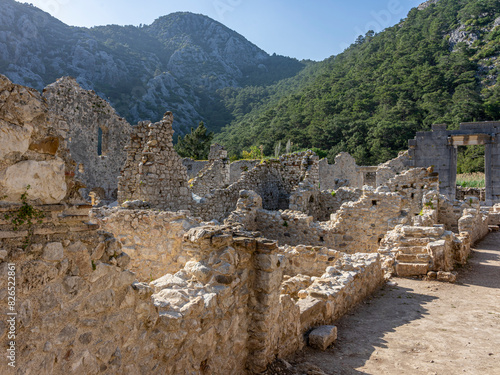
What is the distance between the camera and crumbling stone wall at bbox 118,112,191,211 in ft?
27.3

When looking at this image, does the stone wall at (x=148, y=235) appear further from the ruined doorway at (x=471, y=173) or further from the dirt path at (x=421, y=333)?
the ruined doorway at (x=471, y=173)

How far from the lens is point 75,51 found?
188ft

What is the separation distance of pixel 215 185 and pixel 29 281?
48.5 ft

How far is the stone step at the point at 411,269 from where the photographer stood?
7.59m

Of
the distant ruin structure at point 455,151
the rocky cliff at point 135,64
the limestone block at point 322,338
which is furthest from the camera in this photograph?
the rocky cliff at point 135,64

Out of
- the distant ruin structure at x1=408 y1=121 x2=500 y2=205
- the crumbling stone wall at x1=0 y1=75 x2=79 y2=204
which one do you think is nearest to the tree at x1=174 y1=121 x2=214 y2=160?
the distant ruin structure at x1=408 y1=121 x2=500 y2=205

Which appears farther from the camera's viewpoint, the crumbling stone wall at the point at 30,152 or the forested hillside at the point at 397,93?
the forested hillside at the point at 397,93

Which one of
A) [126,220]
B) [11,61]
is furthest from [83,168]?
[11,61]

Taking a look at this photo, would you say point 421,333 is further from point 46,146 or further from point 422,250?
point 46,146

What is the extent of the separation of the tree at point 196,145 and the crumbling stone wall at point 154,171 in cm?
3439

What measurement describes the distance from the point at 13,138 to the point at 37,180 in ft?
0.84

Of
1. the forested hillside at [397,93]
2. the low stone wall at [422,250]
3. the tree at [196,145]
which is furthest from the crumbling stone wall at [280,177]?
the forested hillside at [397,93]

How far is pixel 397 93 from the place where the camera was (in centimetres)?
4928

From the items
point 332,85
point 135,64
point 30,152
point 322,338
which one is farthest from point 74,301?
point 135,64
